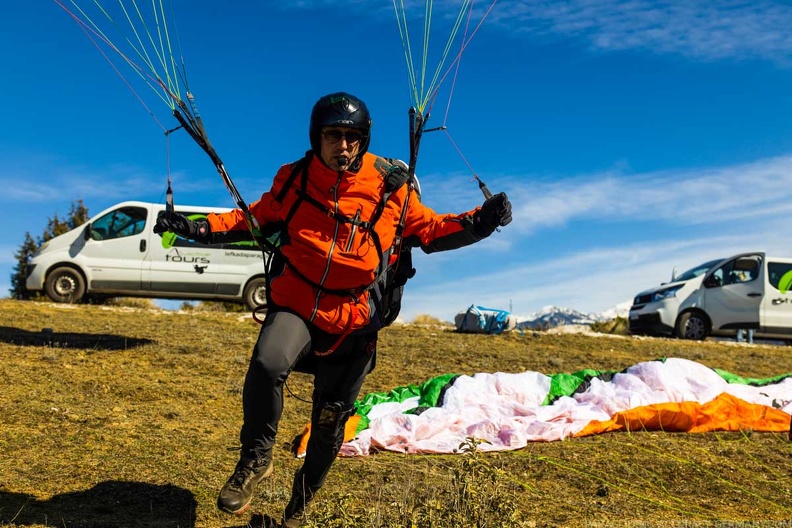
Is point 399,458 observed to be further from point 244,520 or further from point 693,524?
point 693,524

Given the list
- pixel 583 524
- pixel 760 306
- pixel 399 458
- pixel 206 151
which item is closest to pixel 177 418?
pixel 399 458

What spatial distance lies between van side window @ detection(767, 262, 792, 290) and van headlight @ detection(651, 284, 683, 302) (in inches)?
71.9

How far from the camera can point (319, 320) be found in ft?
12.5

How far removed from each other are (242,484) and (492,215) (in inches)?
73.0

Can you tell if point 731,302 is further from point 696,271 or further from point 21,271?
point 21,271

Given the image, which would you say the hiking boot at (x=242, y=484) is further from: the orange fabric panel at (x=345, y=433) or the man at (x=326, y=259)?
the orange fabric panel at (x=345, y=433)

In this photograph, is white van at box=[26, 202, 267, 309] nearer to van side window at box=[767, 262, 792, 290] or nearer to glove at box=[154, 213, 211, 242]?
glove at box=[154, 213, 211, 242]

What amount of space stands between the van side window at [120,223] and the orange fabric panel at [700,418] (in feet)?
32.8

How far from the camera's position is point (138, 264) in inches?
556

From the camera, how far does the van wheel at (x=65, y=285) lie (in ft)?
45.6

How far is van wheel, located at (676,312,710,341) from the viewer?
15766 millimetres

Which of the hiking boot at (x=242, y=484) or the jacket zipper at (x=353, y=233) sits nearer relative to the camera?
the hiking boot at (x=242, y=484)

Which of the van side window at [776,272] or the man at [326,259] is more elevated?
the van side window at [776,272]

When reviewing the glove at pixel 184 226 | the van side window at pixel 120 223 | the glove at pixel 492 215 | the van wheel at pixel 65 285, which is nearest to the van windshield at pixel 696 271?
the van side window at pixel 120 223
